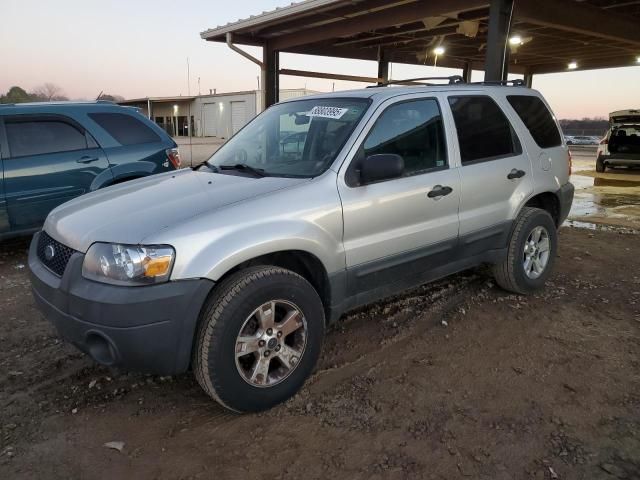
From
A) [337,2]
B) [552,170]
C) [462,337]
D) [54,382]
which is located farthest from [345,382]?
[337,2]

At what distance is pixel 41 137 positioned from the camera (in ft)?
19.3

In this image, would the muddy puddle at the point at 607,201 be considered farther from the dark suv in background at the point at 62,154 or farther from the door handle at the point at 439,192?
the dark suv in background at the point at 62,154

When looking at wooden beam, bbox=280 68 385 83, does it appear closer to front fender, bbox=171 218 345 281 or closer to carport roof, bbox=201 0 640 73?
carport roof, bbox=201 0 640 73

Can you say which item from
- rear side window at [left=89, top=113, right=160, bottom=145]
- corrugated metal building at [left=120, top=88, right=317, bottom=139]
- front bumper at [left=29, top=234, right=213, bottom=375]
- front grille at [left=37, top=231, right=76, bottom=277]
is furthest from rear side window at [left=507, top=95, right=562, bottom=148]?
corrugated metal building at [left=120, top=88, right=317, bottom=139]

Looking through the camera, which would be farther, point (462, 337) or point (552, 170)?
point (552, 170)

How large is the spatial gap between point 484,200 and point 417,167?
0.79 m

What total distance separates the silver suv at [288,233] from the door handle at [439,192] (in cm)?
2

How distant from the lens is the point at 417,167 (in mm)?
3572

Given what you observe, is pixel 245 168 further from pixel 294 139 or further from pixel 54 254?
pixel 54 254

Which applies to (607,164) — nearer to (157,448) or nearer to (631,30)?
(631,30)

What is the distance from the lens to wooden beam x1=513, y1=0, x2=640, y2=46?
7750 mm

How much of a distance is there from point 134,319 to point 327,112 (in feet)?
6.50

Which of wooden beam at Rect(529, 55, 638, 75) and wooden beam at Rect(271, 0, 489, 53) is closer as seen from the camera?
wooden beam at Rect(271, 0, 489, 53)

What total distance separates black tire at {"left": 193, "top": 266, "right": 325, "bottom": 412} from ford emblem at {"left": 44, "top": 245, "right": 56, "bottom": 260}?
1.06 metres
